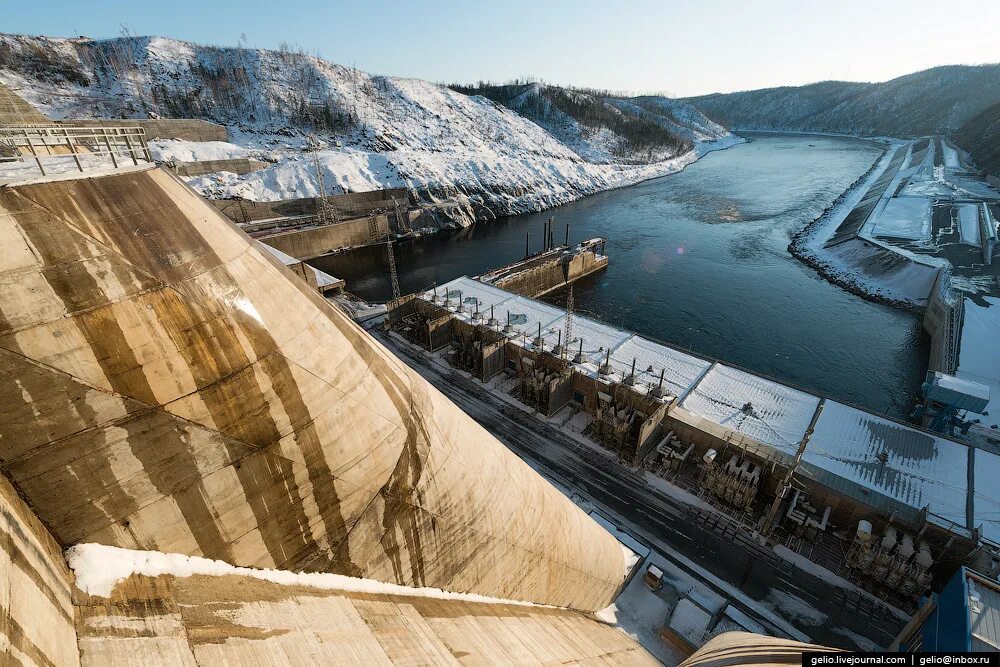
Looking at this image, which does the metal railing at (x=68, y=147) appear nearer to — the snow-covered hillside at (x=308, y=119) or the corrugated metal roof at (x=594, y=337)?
the corrugated metal roof at (x=594, y=337)

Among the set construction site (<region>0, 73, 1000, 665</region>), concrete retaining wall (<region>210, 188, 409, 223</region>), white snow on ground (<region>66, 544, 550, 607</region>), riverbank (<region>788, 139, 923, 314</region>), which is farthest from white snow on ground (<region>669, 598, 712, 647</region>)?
concrete retaining wall (<region>210, 188, 409, 223</region>)

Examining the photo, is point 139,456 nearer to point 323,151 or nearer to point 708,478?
point 708,478

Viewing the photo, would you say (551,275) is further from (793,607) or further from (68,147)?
(68,147)

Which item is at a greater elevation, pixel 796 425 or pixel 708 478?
pixel 796 425

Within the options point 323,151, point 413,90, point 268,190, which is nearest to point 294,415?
point 268,190

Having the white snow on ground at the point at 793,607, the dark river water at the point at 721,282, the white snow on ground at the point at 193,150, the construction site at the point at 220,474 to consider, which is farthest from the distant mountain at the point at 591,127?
the construction site at the point at 220,474

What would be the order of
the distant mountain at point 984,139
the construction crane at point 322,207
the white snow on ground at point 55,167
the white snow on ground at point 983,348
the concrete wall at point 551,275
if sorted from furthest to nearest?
the distant mountain at point 984,139 < the construction crane at point 322,207 < the concrete wall at point 551,275 < the white snow on ground at point 983,348 < the white snow on ground at point 55,167

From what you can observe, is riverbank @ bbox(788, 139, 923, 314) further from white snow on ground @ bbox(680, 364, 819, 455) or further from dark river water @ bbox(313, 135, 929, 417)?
white snow on ground @ bbox(680, 364, 819, 455)
